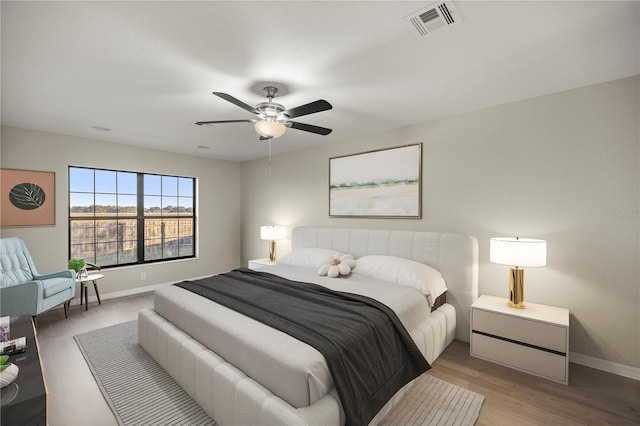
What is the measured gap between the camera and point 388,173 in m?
3.76

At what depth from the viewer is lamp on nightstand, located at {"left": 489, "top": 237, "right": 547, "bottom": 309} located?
2379 mm

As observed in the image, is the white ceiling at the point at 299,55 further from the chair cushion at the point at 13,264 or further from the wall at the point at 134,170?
the chair cushion at the point at 13,264

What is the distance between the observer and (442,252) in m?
3.14

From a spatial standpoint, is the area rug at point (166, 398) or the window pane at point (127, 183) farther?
the window pane at point (127, 183)

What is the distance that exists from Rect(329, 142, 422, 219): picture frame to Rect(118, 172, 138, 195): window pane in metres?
3.35

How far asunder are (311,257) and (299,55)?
251cm

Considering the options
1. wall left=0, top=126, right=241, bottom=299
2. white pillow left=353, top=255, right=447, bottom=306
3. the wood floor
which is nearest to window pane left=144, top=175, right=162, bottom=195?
wall left=0, top=126, right=241, bottom=299

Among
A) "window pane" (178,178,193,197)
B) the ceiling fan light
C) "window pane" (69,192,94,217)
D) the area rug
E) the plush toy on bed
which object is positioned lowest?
the area rug

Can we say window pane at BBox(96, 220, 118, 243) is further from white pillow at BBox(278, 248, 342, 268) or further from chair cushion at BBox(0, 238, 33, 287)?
white pillow at BBox(278, 248, 342, 268)

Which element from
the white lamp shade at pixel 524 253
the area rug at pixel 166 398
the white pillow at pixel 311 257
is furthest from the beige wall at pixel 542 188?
the area rug at pixel 166 398

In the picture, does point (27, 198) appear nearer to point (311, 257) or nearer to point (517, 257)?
point (311, 257)

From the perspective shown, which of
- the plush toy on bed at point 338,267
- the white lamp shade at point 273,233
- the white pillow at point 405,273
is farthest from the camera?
the white lamp shade at point 273,233

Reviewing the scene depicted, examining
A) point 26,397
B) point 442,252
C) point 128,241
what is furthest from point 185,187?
point 442,252

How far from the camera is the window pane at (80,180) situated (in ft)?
13.7
